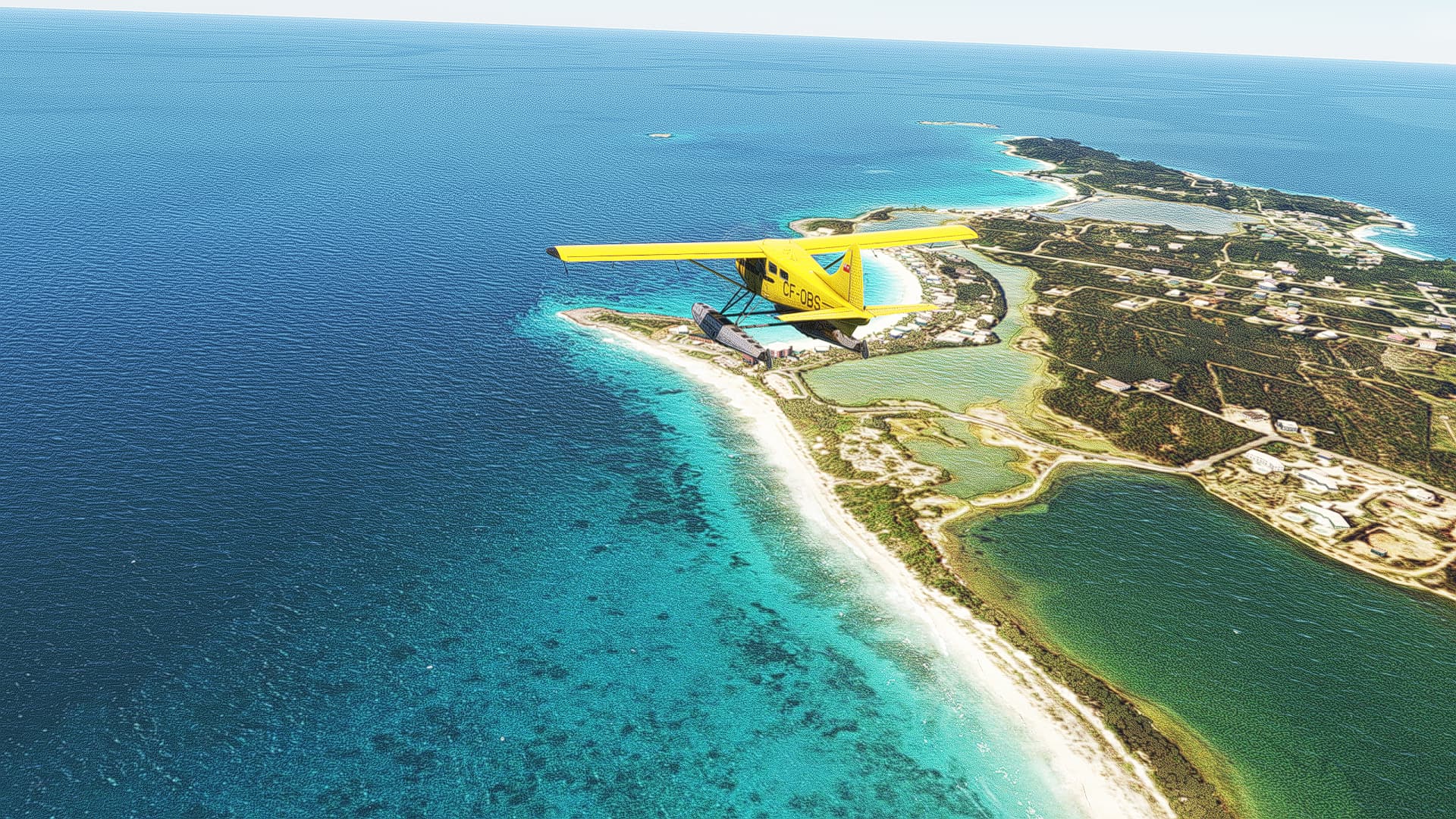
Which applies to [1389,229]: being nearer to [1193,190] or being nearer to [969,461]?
[1193,190]

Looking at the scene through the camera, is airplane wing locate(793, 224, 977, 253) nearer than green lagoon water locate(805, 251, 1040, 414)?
Yes

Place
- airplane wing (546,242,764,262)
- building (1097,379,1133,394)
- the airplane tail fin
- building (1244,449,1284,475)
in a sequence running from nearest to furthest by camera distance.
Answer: the airplane tail fin
airplane wing (546,242,764,262)
building (1244,449,1284,475)
building (1097,379,1133,394)

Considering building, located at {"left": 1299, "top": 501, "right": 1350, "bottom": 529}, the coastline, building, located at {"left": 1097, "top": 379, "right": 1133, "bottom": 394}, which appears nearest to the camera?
building, located at {"left": 1299, "top": 501, "right": 1350, "bottom": 529}

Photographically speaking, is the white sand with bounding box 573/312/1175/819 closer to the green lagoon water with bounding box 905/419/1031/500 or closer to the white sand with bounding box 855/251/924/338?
the green lagoon water with bounding box 905/419/1031/500

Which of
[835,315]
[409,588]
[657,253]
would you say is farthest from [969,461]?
[409,588]

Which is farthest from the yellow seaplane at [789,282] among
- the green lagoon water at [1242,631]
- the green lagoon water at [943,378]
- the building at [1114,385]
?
the building at [1114,385]

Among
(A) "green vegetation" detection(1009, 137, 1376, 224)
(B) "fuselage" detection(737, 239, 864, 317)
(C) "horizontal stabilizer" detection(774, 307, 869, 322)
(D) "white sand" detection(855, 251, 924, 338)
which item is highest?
(A) "green vegetation" detection(1009, 137, 1376, 224)

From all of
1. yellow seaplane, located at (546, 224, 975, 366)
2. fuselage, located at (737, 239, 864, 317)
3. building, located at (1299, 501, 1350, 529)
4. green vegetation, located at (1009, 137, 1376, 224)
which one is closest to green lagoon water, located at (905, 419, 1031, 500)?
yellow seaplane, located at (546, 224, 975, 366)
